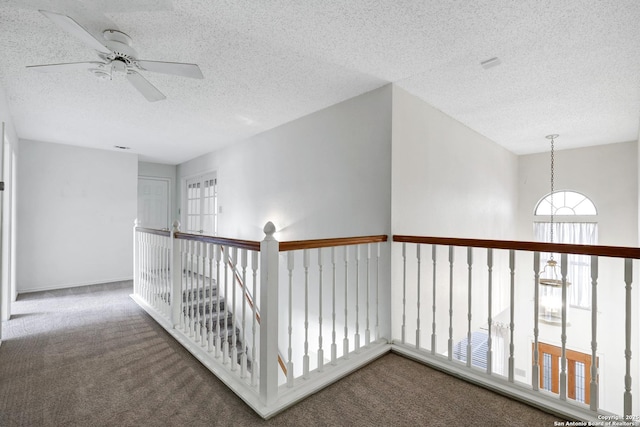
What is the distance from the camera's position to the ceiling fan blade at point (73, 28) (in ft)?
4.91

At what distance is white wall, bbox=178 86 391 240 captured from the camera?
2.94m

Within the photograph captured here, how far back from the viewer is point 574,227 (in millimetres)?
5242

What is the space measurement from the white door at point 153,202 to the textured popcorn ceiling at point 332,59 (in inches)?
99.1

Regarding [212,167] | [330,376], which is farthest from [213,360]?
[212,167]

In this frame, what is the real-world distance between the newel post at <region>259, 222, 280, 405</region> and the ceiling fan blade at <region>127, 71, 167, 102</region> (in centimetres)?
146

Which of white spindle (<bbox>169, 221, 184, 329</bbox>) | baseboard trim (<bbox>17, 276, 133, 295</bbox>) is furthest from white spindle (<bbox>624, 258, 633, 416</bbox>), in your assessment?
baseboard trim (<bbox>17, 276, 133, 295</bbox>)

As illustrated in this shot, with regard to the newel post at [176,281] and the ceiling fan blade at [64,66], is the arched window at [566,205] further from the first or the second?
the ceiling fan blade at [64,66]

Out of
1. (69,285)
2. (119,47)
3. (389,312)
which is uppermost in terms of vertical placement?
(119,47)

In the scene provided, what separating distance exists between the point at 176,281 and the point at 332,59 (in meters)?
2.52

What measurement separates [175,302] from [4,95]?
2623mm

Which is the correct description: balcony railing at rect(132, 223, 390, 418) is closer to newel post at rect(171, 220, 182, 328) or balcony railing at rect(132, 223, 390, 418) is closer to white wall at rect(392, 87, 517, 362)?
newel post at rect(171, 220, 182, 328)

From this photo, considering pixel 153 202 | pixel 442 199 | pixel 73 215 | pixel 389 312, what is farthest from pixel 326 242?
pixel 153 202

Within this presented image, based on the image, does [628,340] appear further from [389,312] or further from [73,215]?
[73,215]

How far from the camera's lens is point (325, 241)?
222 centimetres
